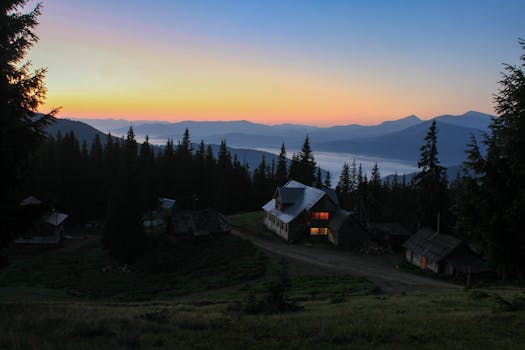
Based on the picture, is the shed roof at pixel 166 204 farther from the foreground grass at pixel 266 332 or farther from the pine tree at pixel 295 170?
the foreground grass at pixel 266 332

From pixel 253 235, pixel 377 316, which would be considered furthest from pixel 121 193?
pixel 377 316

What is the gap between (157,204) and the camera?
226 feet

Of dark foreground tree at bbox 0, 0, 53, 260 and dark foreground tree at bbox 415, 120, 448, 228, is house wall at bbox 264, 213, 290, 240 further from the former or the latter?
dark foreground tree at bbox 0, 0, 53, 260

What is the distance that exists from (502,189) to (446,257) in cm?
2771

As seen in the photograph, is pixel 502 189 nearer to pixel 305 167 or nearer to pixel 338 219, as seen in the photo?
pixel 338 219

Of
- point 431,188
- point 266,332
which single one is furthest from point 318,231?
point 266,332

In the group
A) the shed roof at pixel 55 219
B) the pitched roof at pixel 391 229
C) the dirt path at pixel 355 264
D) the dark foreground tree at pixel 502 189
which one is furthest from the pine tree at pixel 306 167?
the dark foreground tree at pixel 502 189

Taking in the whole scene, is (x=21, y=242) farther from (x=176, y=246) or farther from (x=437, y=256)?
(x=437, y=256)

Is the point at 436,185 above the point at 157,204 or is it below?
above

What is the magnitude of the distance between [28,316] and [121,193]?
36.1 m

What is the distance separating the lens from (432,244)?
144 feet

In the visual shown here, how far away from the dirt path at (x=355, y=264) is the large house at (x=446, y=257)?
12.8ft

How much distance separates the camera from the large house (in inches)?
1597

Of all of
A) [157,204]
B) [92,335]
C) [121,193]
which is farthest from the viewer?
[157,204]
